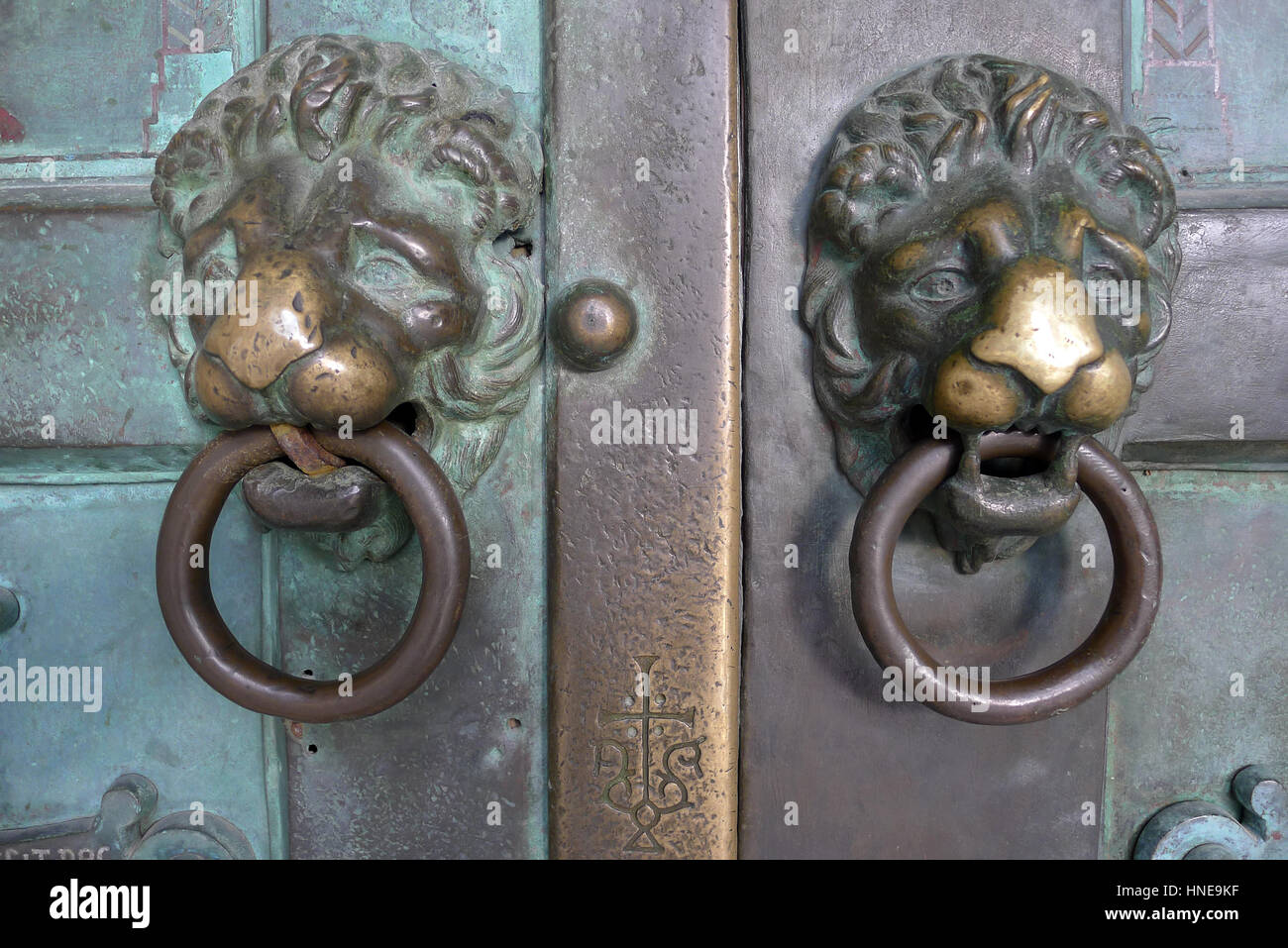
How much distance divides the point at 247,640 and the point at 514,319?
1.07 feet

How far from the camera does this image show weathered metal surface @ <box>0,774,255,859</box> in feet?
2.09

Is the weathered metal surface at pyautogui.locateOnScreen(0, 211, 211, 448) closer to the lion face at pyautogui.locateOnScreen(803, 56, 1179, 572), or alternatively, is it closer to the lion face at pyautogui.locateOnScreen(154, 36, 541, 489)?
the lion face at pyautogui.locateOnScreen(154, 36, 541, 489)

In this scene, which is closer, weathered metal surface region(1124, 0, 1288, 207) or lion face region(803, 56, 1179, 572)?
lion face region(803, 56, 1179, 572)

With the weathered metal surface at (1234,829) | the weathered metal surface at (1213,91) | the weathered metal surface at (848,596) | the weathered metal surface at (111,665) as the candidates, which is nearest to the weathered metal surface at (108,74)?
the weathered metal surface at (111,665)

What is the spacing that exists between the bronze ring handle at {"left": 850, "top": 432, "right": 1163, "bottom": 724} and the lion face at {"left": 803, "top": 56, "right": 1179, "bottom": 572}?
0.02 m

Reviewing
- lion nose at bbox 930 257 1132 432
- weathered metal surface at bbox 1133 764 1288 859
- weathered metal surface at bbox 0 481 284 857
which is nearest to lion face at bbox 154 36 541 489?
weathered metal surface at bbox 0 481 284 857

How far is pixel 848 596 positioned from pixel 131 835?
22.7 inches

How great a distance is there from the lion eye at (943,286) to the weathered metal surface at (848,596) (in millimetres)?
91

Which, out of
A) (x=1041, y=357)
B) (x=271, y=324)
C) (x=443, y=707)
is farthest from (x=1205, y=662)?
(x=271, y=324)

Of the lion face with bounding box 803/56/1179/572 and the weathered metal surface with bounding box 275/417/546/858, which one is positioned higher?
the lion face with bounding box 803/56/1179/572

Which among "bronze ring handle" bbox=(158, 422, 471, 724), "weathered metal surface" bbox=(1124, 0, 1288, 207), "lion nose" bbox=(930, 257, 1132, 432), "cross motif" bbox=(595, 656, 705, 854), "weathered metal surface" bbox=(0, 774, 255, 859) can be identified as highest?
"weathered metal surface" bbox=(1124, 0, 1288, 207)

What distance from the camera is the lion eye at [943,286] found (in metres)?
0.51

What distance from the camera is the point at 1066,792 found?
627 millimetres

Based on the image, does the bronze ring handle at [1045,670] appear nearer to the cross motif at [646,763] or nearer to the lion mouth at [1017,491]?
the lion mouth at [1017,491]
